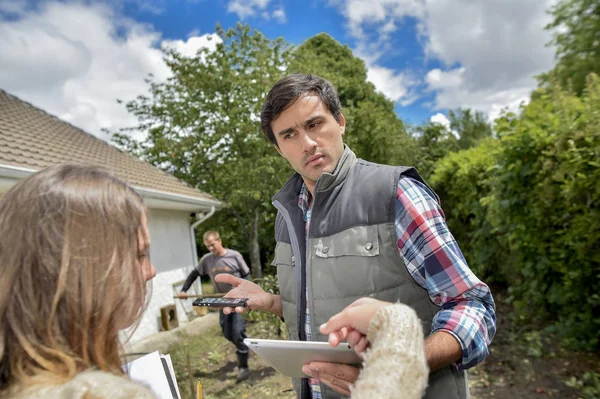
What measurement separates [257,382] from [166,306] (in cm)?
390

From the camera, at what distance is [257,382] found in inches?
219

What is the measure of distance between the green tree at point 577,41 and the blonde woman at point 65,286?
70.4 feet

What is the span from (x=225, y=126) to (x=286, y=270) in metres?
11.2

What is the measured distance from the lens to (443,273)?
1.31 metres

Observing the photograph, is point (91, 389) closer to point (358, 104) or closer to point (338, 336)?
point (338, 336)

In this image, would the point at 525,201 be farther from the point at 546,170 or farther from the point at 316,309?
the point at 316,309

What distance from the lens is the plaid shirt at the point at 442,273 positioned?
1.22m

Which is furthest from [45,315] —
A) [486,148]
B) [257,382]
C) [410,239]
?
[486,148]

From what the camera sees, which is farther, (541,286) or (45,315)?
(541,286)

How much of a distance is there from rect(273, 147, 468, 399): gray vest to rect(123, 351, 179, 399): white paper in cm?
58

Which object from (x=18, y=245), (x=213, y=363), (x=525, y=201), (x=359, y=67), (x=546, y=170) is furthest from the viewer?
(x=359, y=67)

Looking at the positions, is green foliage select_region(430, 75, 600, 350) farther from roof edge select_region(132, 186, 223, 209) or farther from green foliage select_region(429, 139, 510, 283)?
roof edge select_region(132, 186, 223, 209)


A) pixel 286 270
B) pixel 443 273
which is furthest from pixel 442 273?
pixel 286 270

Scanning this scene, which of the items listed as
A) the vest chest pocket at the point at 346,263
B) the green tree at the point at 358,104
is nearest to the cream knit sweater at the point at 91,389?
the vest chest pocket at the point at 346,263
